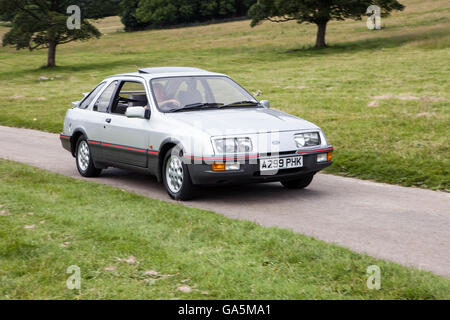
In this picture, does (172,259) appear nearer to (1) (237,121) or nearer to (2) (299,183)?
(1) (237,121)

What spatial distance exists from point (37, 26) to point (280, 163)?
41650mm

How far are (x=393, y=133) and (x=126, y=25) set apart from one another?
9446cm

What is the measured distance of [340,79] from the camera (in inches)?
977

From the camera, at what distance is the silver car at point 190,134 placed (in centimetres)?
788

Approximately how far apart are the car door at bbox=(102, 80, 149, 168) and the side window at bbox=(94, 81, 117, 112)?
154 millimetres

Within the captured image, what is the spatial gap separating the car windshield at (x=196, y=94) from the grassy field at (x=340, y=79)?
2354 millimetres

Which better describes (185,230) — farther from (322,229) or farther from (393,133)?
(393,133)

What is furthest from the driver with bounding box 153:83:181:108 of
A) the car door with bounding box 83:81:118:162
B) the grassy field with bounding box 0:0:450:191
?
the grassy field with bounding box 0:0:450:191

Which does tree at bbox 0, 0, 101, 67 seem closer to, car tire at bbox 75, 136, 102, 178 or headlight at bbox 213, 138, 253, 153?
car tire at bbox 75, 136, 102, 178

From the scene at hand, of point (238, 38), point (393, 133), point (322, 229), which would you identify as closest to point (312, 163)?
point (322, 229)

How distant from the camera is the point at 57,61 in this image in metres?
52.8

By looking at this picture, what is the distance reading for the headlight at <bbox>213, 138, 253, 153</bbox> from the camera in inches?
308

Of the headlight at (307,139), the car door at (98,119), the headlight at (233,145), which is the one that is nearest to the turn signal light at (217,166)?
the headlight at (233,145)

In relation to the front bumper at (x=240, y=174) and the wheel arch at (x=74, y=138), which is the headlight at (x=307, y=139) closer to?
the front bumper at (x=240, y=174)
